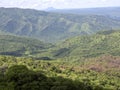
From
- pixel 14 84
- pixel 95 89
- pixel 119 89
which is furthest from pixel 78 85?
pixel 119 89

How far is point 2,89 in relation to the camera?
77812 mm

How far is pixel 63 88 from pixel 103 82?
226 ft

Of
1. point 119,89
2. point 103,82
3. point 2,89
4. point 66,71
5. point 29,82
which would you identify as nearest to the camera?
point 2,89

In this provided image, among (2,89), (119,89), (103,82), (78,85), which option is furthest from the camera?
(103,82)

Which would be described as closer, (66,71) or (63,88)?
(63,88)

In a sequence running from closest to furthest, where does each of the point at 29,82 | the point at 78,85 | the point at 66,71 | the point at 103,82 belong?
the point at 29,82, the point at 78,85, the point at 103,82, the point at 66,71

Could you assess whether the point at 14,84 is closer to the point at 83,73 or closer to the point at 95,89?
the point at 95,89

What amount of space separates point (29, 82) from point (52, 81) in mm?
7079

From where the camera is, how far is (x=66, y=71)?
16738cm

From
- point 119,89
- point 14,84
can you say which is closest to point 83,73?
point 119,89

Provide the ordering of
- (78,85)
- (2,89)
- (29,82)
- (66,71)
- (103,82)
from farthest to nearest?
(66,71), (103,82), (78,85), (29,82), (2,89)

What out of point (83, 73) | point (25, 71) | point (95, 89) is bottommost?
point (83, 73)

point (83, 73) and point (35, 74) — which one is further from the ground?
point (35, 74)

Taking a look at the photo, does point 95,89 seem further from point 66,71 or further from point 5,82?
point 66,71
